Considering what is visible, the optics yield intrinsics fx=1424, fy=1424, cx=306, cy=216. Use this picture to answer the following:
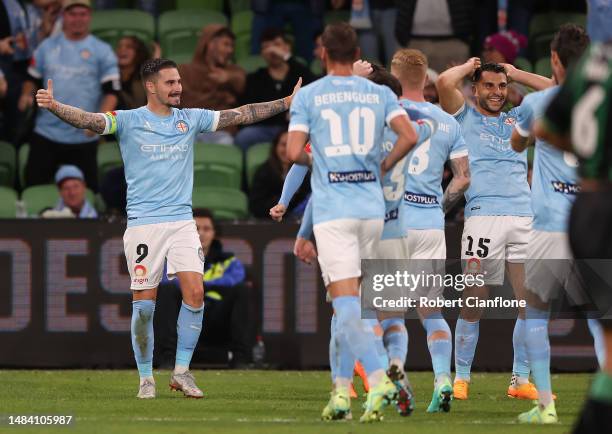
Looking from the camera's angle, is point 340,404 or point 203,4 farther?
point 203,4

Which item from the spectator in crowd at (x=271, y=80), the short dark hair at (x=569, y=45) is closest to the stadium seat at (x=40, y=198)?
the spectator in crowd at (x=271, y=80)

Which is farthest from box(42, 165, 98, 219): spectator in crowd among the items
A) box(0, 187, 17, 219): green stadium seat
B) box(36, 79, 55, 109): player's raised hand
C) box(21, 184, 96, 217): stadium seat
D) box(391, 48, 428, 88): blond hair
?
box(391, 48, 428, 88): blond hair

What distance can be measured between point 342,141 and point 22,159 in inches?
354

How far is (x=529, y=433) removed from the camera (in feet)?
29.1

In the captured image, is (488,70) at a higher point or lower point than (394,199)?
higher

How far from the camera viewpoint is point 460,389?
1183 cm

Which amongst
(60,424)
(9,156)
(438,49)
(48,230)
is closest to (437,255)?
(60,424)

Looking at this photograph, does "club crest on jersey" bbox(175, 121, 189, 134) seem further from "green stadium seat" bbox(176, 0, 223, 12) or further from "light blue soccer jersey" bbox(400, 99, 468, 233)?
"green stadium seat" bbox(176, 0, 223, 12)

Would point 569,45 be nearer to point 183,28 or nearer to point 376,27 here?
point 376,27

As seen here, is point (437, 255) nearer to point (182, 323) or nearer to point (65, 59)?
point (182, 323)

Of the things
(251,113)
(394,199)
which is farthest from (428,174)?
(251,113)

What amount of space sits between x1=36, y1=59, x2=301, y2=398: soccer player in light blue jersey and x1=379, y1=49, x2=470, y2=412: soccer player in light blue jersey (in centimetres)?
189

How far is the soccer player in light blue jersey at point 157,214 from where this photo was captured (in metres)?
11.5

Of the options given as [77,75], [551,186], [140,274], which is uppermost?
[77,75]
